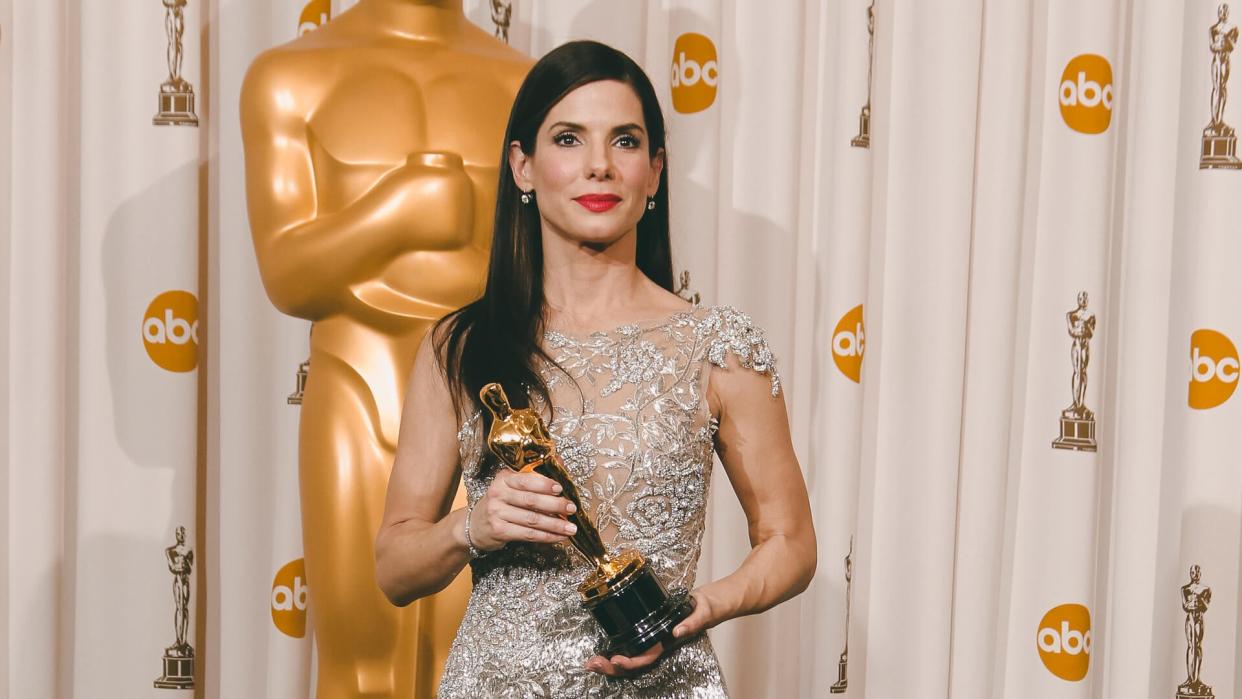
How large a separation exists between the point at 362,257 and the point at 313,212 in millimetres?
90

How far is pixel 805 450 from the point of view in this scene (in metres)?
1.95

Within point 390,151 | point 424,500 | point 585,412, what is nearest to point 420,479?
point 424,500

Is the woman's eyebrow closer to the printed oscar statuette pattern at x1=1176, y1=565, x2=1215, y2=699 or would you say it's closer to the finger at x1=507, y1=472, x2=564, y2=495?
the finger at x1=507, y1=472, x2=564, y2=495

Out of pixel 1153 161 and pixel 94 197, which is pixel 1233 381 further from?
pixel 94 197

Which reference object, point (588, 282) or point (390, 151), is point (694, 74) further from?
point (588, 282)

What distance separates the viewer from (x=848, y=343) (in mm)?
1935

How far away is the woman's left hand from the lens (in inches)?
38.0

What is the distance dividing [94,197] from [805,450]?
1.09 m

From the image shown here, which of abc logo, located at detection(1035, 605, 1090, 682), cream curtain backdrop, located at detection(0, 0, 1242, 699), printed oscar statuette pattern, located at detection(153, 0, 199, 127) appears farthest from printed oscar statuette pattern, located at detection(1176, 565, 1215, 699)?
printed oscar statuette pattern, located at detection(153, 0, 199, 127)

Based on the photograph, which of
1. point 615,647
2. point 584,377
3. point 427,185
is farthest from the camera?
point 427,185

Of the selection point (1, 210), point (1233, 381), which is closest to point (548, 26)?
point (1, 210)

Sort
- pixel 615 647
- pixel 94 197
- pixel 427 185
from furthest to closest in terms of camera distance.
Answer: pixel 94 197 → pixel 427 185 → pixel 615 647

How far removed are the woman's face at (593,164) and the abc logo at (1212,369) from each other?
1127mm

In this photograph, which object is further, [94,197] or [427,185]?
[94,197]
